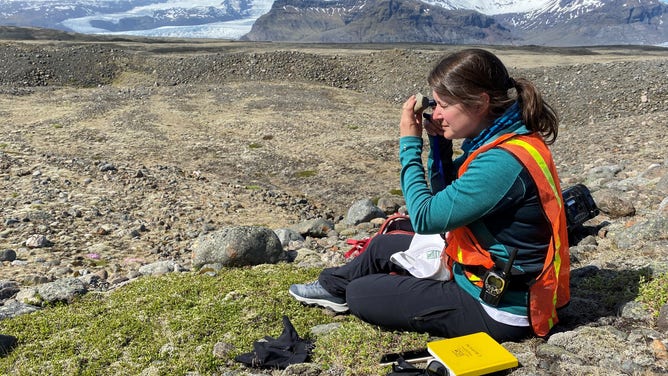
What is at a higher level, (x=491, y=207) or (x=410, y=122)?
(x=410, y=122)

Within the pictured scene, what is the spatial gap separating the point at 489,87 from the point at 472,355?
6.03ft

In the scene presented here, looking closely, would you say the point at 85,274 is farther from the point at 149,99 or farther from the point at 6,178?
the point at 149,99

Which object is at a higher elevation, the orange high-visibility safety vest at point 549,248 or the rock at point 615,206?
the orange high-visibility safety vest at point 549,248

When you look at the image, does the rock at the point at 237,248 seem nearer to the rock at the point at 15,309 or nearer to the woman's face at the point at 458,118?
the rock at the point at 15,309

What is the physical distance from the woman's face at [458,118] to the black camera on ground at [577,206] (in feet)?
11.2

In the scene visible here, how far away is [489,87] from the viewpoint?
3.87 meters

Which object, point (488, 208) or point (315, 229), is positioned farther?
point (315, 229)

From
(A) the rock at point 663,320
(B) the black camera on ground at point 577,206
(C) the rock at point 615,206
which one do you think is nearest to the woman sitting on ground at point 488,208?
(A) the rock at point 663,320

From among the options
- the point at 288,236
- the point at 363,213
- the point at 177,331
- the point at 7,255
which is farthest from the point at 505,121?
the point at 7,255

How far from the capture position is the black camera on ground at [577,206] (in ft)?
22.8

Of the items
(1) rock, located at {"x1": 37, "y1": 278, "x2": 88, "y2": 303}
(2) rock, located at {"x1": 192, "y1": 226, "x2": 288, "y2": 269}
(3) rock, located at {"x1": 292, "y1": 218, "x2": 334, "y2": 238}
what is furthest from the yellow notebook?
(3) rock, located at {"x1": 292, "y1": 218, "x2": 334, "y2": 238}

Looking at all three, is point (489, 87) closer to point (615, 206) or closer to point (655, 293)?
point (655, 293)

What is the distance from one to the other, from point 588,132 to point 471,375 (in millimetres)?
16084

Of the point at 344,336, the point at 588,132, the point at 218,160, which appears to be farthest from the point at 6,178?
the point at 588,132
